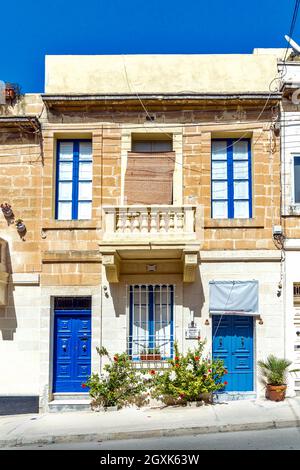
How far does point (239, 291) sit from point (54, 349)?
465 cm

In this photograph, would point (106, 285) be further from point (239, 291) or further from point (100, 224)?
point (239, 291)

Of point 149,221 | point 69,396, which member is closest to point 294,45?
point 149,221

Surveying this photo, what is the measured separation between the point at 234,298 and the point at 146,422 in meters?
3.73

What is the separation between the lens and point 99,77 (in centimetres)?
1477

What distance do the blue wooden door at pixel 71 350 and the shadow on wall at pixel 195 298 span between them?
238 centimetres

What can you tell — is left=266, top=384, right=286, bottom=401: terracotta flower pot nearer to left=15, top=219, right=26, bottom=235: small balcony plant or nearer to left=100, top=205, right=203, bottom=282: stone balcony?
left=100, top=205, right=203, bottom=282: stone balcony

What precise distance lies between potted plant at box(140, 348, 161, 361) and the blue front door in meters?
1.34

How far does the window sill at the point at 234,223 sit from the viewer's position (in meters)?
14.2

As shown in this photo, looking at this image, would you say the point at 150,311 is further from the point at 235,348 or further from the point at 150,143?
the point at 150,143

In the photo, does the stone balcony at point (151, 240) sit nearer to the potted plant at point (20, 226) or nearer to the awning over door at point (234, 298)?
the awning over door at point (234, 298)

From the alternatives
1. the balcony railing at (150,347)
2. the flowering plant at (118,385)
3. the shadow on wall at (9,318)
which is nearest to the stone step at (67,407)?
the flowering plant at (118,385)

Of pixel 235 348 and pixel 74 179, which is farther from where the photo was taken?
pixel 74 179

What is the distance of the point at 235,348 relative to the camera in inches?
550

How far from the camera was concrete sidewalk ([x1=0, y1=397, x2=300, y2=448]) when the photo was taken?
10898mm
